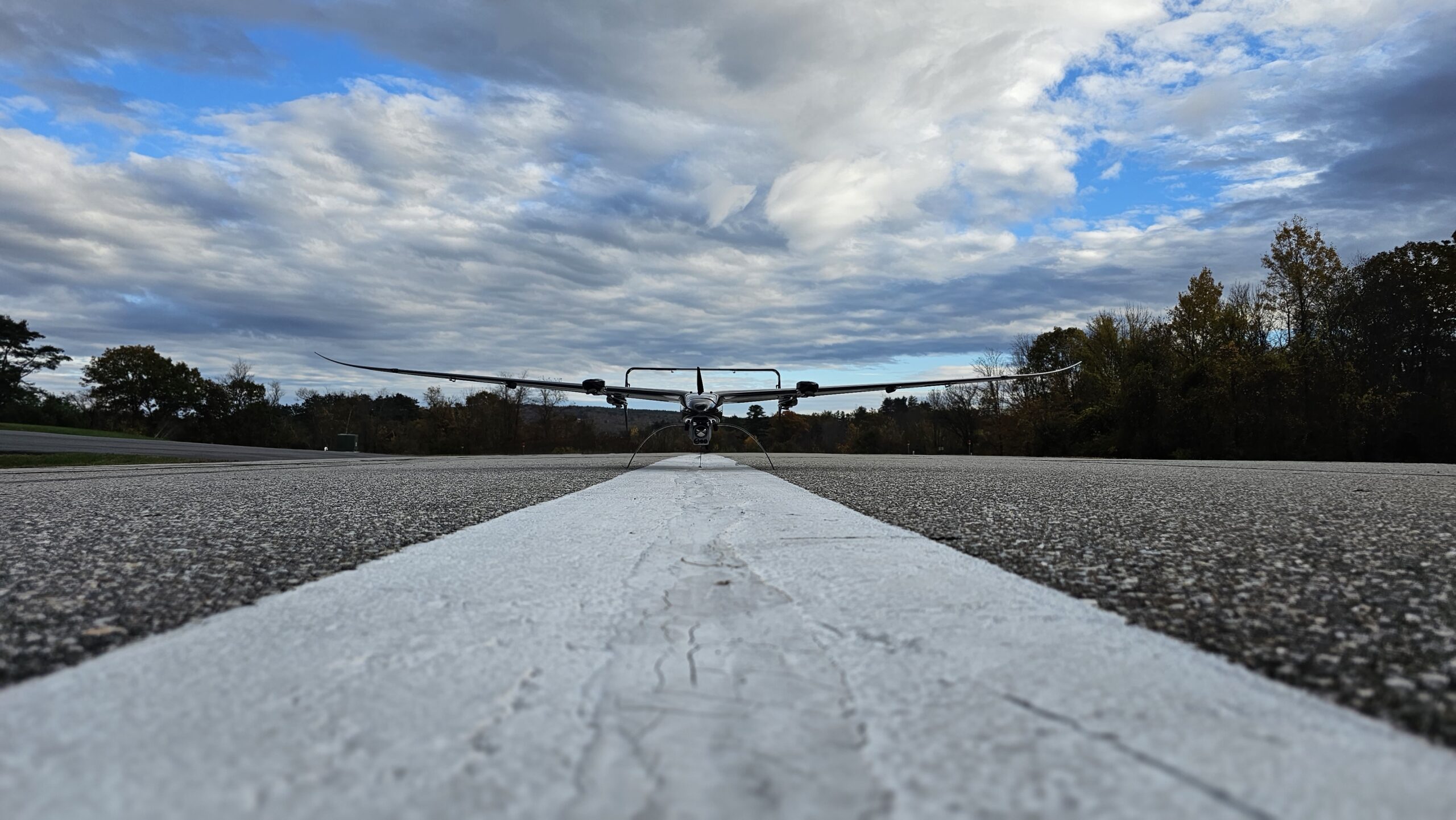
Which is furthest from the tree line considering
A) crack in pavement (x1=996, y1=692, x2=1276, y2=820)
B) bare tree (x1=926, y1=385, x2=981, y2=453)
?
crack in pavement (x1=996, y1=692, x2=1276, y2=820)

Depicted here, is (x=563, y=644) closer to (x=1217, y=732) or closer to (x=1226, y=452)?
(x=1217, y=732)

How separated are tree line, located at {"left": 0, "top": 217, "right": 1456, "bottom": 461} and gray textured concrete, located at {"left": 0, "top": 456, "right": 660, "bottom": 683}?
32.6 feet

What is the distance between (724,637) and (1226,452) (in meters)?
38.5

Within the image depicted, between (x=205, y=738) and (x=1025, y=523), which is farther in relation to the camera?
(x=1025, y=523)

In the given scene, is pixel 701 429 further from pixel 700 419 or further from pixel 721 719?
pixel 721 719

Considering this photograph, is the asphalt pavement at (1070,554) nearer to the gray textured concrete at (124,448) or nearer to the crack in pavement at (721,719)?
the crack in pavement at (721,719)

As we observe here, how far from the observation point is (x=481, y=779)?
1184 millimetres

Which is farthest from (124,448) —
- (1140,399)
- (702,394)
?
(1140,399)

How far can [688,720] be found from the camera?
1.43 m

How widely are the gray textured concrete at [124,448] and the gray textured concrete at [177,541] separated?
625 inches

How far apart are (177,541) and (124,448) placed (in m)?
29.6

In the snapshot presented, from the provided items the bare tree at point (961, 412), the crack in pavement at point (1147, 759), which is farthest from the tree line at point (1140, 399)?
the crack in pavement at point (1147, 759)

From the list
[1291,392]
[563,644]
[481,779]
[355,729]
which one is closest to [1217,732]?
[481,779]

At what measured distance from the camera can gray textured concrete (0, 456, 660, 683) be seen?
228 cm
